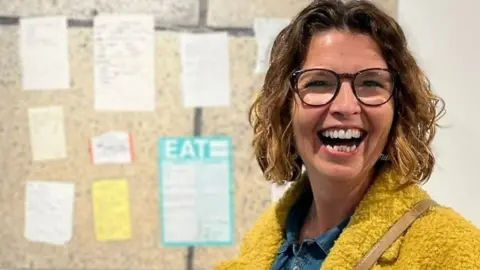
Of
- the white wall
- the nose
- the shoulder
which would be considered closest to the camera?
the shoulder

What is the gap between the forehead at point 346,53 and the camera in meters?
0.93

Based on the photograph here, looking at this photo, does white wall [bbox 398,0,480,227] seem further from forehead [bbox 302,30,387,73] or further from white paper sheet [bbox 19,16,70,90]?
white paper sheet [bbox 19,16,70,90]

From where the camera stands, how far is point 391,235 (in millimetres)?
898

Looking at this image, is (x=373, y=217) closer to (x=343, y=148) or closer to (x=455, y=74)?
(x=343, y=148)

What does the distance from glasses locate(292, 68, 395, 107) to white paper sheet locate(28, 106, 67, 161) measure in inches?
37.9

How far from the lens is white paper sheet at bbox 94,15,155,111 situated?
5.41 feet

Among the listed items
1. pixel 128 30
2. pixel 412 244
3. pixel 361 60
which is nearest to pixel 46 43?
pixel 128 30

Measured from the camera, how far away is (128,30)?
1646 mm

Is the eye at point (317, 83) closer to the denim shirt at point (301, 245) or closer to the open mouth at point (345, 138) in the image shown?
the open mouth at point (345, 138)

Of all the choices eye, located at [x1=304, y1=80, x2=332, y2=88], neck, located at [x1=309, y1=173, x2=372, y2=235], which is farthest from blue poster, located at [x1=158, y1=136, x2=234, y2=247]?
→ eye, located at [x1=304, y1=80, x2=332, y2=88]

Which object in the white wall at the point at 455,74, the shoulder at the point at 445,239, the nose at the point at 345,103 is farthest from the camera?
the white wall at the point at 455,74

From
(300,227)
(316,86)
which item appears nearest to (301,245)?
(300,227)

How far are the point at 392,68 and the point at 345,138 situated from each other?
0.51ft

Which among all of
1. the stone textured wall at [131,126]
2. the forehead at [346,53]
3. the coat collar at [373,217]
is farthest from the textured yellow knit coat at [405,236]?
the stone textured wall at [131,126]
